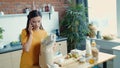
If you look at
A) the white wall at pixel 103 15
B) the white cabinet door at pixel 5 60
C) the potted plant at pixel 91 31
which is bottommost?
the white cabinet door at pixel 5 60

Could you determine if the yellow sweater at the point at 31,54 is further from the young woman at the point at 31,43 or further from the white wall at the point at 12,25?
the white wall at the point at 12,25

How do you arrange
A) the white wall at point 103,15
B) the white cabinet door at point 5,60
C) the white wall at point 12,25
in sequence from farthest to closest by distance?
the white wall at point 103,15
the white wall at point 12,25
the white cabinet door at point 5,60

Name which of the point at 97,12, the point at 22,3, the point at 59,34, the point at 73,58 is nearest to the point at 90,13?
the point at 97,12

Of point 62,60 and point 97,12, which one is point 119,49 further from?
point 97,12

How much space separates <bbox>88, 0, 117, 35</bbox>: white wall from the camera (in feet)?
14.5

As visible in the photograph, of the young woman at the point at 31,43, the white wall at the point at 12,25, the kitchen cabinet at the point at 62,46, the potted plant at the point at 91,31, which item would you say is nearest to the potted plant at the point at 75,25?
the potted plant at the point at 91,31

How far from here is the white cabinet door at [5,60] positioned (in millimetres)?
3094

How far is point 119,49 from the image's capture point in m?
3.03

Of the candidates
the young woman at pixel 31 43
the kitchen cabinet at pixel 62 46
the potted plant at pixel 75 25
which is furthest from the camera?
the potted plant at pixel 75 25

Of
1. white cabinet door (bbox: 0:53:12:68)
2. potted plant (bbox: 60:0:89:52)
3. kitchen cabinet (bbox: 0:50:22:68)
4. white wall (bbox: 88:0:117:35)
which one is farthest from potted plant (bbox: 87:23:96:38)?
white cabinet door (bbox: 0:53:12:68)

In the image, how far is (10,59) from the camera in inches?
126

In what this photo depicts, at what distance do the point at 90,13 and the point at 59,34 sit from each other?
0.99 metres

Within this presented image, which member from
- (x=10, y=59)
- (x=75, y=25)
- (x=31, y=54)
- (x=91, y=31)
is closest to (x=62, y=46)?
(x=75, y=25)

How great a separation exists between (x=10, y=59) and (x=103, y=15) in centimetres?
257
